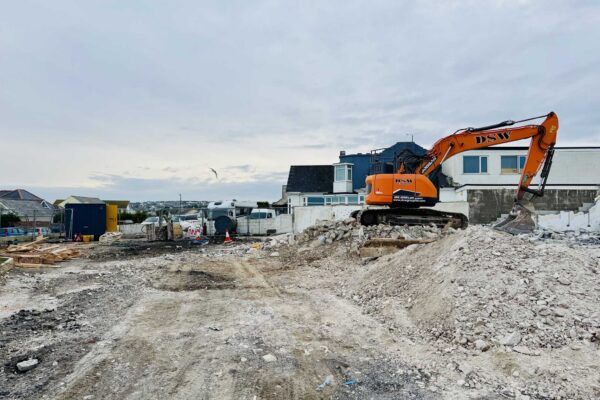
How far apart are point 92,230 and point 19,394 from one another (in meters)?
25.2

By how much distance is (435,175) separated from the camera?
58.6ft

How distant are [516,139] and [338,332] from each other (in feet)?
40.0

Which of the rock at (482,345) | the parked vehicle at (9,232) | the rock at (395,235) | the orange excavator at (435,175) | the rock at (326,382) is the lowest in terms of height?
the rock at (326,382)

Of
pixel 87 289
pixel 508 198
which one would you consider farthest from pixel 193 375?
pixel 508 198

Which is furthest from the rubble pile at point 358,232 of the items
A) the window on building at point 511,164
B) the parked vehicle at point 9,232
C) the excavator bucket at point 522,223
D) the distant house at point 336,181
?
the parked vehicle at point 9,232

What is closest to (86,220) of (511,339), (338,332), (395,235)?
(395,235)

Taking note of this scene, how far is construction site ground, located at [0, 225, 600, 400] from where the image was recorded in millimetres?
4719

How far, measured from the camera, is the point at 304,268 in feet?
44.6

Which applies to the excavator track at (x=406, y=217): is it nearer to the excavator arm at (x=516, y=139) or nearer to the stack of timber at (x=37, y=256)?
the excavator arm at (x=516, y=139)

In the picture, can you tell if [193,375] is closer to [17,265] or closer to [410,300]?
[410,300]

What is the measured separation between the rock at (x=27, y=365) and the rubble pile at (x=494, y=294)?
16.0 ft

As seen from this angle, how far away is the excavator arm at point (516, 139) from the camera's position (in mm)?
15016

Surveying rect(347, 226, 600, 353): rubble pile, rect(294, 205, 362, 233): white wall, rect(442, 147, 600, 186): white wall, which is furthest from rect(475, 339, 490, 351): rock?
rect(442, 147, 600, 186): white wall

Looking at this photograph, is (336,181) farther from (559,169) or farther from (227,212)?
(559,169)
